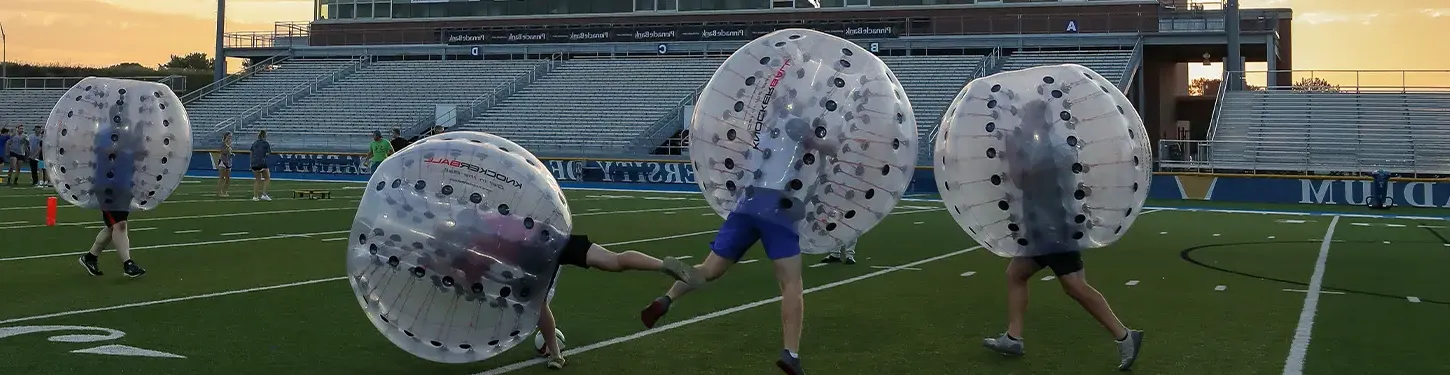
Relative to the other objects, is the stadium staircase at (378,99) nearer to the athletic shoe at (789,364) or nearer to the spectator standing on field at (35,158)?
the spectator standing on field at (35,158)

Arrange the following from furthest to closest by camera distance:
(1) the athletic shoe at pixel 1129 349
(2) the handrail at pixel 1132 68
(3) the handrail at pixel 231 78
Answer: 1. (3) the handrail at pixel 231 78
2. (2) the handrail at pixel 1132 68
3. (1) the athletic shoe at pixel 1129 349

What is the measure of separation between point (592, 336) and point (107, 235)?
5102mm

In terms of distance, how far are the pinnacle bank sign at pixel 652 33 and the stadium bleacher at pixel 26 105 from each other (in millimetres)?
15340

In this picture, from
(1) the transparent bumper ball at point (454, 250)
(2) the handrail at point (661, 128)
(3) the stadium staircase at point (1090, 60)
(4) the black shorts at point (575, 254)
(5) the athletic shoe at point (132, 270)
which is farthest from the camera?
(3) the stadium staircase at point (1090, 60)

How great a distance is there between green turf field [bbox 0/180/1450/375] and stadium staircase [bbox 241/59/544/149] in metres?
25.9

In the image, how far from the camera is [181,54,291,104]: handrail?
48.5 meters

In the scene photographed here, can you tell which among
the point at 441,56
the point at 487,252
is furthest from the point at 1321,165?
the point at 441,56

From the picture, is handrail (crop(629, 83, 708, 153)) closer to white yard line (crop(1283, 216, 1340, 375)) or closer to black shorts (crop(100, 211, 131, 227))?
white yard line (crop(1283, 216, 1340, 375))

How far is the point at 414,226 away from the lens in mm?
5992

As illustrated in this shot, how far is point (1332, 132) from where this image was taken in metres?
31.8

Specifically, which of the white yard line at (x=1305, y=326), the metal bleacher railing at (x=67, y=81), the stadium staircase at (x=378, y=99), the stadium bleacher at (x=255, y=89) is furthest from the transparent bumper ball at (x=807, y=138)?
the stadium bleacher at (x=255, y=89)

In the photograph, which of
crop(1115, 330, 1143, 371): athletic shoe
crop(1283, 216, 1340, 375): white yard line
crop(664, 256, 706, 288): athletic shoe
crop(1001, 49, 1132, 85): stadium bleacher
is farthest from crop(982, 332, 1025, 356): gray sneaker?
crop(1001, 49, 1132, 85): stadium bleacher

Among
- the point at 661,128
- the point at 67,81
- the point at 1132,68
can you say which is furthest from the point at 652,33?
the point at 67,81

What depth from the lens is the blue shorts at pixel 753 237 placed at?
6188 mm
